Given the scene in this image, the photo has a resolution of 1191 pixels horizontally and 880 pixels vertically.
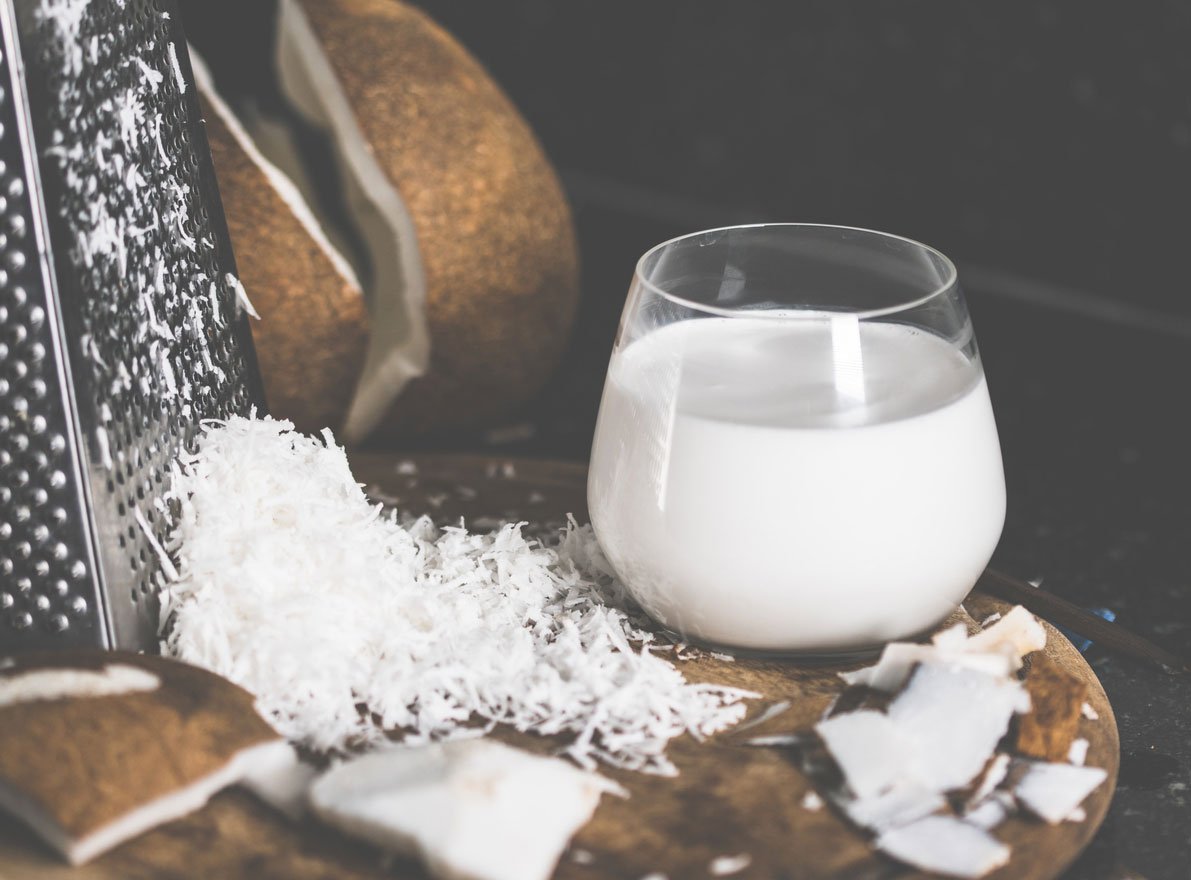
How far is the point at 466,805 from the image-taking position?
84 centimetres

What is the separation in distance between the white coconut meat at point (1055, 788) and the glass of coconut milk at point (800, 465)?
0.17 meters

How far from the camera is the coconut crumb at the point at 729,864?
85 cm

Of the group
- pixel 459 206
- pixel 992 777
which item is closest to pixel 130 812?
pixel 992 777

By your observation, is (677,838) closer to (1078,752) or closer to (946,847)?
(946,847)

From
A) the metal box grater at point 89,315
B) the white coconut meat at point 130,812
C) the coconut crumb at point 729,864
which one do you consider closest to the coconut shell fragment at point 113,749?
the white coconut meat at point 130,812

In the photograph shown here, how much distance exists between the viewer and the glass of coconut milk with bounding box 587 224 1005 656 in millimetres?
1009

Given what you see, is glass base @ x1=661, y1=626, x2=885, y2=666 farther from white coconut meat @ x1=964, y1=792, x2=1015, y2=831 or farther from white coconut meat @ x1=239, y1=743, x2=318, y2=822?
white coconut meat @ x1=239, y1=743, x2=318, y2=822

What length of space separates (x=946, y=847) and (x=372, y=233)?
3.46 feet

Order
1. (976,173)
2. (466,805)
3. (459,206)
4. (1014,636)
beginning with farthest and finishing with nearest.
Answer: (976,173) < (459,206) < (1014,636) < (466,805)

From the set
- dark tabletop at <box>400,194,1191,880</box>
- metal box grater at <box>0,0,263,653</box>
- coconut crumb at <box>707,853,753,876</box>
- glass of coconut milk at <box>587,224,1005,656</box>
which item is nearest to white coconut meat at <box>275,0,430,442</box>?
dark tabletop at <box>400,194,1191,880</box>

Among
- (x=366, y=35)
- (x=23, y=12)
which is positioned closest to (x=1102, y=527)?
(x=366, y=35)

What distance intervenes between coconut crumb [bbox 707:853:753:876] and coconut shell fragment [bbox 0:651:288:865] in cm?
30

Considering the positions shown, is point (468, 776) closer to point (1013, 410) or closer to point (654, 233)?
point (1013, 410)

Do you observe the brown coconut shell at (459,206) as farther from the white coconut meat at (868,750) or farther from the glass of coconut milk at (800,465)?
the white coconut meat at (868,750)
